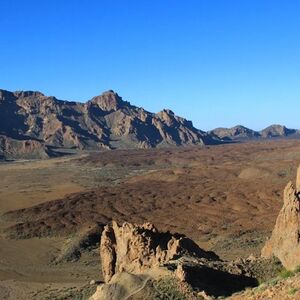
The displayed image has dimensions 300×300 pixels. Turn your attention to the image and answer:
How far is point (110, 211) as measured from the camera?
8069cm

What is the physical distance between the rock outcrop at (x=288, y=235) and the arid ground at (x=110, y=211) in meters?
12.7

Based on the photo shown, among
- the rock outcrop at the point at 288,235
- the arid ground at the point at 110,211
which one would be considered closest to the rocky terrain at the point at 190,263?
the rock outcrop at the point at 288,235

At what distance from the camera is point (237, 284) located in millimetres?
26781

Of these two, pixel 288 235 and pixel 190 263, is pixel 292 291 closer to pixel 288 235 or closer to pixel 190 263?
pixel 190 263

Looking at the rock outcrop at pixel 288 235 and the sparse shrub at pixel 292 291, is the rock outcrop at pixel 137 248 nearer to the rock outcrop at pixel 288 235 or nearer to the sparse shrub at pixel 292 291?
the rock outcrop at pixel 288 235

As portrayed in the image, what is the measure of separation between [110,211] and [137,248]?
155ft

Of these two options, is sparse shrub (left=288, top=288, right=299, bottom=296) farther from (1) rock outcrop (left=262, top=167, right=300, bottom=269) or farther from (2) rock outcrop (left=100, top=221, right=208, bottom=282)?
(2) rock outcrop (left=100, top=221, right=208, bottom=282)

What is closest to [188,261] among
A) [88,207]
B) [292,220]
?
[292,220]

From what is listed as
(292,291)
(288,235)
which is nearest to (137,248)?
(288,235)

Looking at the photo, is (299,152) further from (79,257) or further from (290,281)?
(290,281)

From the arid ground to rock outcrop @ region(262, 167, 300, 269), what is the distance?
12.7 m

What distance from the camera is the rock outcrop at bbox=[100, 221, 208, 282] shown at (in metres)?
32.7

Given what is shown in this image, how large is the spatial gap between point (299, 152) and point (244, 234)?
9637cm

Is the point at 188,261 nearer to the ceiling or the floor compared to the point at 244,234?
nearer to the ceiling
